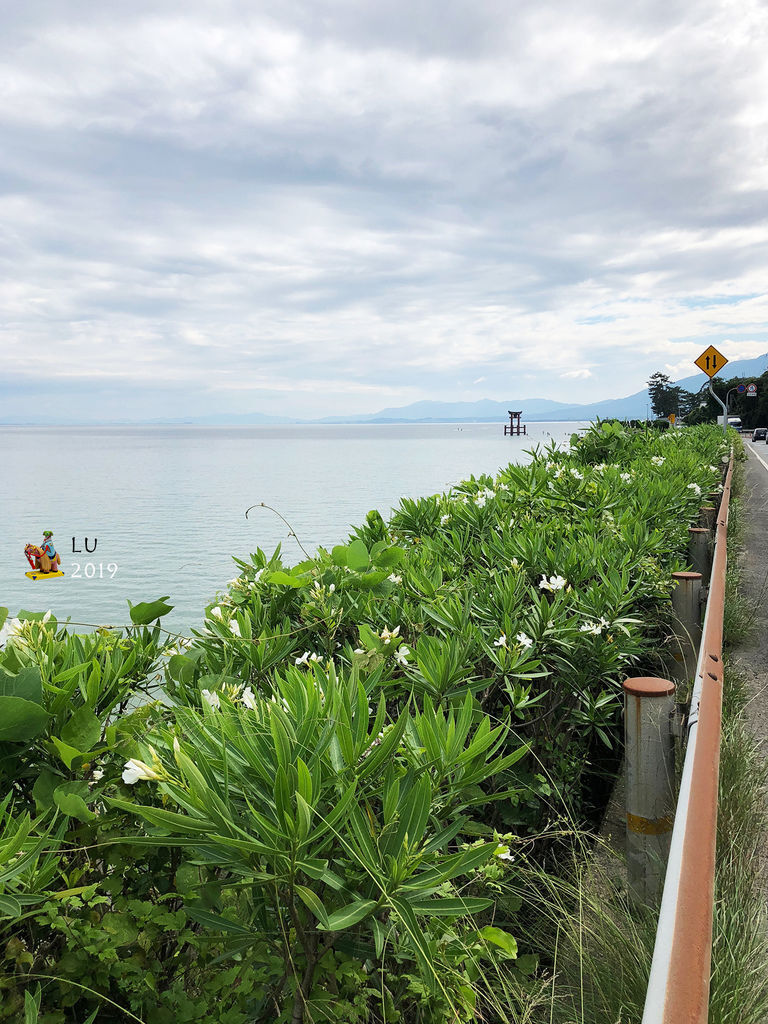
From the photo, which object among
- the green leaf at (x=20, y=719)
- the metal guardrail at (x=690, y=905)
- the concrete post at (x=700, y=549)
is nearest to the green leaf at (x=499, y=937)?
the metal guardrail at (x=690, y=905)

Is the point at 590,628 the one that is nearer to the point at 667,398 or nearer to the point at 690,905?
the point at 690,905

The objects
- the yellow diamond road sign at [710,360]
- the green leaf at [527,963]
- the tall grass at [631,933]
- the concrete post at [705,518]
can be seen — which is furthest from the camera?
the yellow diamond road sign at [710,360]

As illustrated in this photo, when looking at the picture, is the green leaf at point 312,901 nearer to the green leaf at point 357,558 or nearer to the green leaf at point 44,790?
the green leaf at point 44,790

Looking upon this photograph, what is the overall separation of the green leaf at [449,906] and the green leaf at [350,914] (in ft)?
Result: 0.30

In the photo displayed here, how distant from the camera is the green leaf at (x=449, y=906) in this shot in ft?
4.42

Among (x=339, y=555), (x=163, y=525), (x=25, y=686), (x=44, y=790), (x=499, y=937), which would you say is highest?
(x=339, y=555)

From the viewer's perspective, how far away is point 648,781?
94.6 inches

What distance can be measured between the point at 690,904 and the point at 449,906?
451 millimetres

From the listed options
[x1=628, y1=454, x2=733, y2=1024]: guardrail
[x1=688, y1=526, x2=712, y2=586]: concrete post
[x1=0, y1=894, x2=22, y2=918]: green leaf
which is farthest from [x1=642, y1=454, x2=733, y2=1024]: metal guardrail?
[x1=688, y1=526, x2=712, y2=586]: concrete post

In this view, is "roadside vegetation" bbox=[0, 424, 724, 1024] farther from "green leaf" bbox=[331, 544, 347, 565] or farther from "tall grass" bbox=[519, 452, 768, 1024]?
"green leaf" bbox=[331, 544, 347, 565]

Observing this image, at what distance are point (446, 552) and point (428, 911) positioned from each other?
284cm

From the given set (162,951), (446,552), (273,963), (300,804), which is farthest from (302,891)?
(446,552)

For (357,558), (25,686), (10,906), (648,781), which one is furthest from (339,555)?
(10,906)

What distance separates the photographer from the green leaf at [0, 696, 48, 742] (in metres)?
1.55
